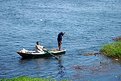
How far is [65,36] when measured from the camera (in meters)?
48.7

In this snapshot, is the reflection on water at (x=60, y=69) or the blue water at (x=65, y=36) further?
the blue water at (x=65, y=36)

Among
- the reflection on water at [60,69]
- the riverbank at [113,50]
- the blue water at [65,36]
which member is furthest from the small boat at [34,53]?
the riverbank at [113,50]

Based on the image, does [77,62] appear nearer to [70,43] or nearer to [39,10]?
[70,43]

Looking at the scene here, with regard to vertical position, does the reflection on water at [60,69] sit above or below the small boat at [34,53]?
below

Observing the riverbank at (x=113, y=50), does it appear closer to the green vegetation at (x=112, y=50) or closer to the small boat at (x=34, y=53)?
the green vegetation at (x=112, y=50)

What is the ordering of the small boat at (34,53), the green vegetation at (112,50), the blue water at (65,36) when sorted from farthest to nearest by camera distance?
the small boat at (34,53), the green vegetation at (112,50), the blue water at (65,36)

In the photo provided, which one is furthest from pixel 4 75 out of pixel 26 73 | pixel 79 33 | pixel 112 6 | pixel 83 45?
pixel 112 6

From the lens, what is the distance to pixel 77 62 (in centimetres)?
3416

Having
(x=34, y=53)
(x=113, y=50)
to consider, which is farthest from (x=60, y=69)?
(x=113, y=50)

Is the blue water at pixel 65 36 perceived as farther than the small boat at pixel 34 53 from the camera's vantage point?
No

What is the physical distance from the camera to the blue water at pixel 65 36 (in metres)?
30.8

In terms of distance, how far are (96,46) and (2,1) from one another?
169 feet

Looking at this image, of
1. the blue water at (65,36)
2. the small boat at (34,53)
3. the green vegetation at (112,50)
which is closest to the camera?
the blue water at (65,36)

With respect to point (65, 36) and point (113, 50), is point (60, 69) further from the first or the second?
Result: point (65, 36)
